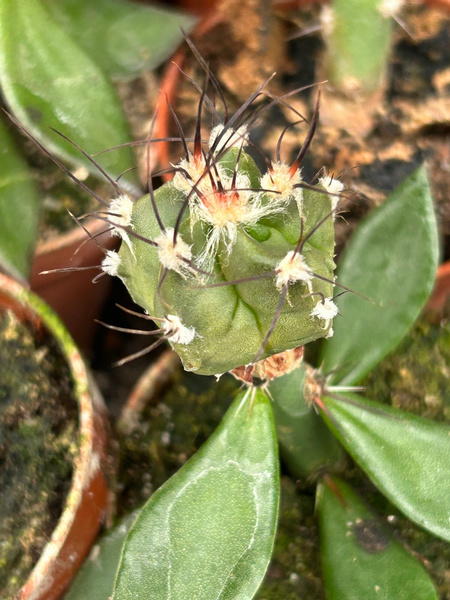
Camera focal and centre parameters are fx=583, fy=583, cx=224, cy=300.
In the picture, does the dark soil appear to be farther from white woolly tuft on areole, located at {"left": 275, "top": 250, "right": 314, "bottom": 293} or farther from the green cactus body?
white woolly tuft on areole, located at {"left": 275, "top": 250, "right": 314, "bottom": 293}

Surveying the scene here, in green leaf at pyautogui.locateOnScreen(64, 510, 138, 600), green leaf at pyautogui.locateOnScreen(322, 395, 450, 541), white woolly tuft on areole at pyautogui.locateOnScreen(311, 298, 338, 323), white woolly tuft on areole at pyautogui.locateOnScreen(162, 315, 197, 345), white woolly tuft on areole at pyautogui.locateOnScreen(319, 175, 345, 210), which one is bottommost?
green leaf at pyautogui.locateOnScreen(64, 510, 138, 600)

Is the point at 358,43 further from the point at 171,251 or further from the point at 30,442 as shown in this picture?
the point at 30,442

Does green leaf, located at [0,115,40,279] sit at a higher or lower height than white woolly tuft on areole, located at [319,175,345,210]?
lower

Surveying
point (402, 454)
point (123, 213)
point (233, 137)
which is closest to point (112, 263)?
point (123, 213)

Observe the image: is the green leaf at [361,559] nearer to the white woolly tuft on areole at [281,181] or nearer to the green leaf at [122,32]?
the white woolly tuft on areole at [281,181]

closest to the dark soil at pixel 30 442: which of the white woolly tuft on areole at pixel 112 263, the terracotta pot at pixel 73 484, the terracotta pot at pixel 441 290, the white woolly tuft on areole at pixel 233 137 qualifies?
the terracotta pot at pixel 73 484

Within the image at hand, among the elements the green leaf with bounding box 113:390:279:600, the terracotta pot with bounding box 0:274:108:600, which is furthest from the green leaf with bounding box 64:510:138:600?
the green leaf with bounding box 113:390:279:600

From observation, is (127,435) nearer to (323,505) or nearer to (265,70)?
(323,505)
